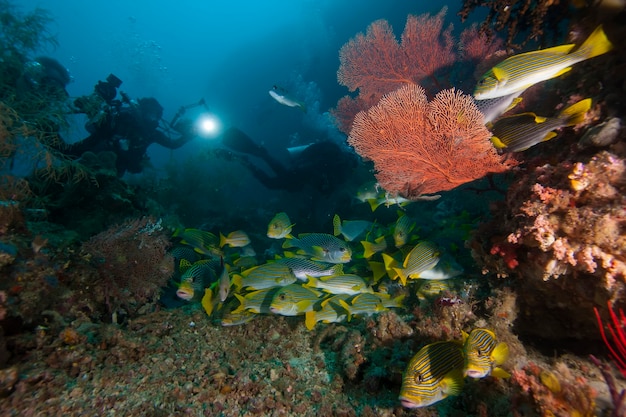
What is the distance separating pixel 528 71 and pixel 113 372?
180 inches

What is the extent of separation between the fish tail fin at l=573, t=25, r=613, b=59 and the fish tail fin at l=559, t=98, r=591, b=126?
14.7 inches

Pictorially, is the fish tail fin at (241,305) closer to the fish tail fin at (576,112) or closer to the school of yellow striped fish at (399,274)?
the school of yellow striped fish at (399,274)

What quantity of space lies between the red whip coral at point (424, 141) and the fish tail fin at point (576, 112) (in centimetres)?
70

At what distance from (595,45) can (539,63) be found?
389 millimetres

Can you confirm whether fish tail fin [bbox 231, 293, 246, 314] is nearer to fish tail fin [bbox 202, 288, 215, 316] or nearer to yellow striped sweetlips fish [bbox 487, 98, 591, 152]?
fish tail fin [bbox 202, 288, 215, 316]

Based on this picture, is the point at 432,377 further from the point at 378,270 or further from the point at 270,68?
the point at 270,68

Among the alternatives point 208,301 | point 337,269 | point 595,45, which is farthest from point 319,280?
point 595,45

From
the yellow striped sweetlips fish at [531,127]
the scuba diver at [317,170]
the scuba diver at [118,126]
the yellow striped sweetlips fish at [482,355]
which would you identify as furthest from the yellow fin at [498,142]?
the scuba diver at [118,126]

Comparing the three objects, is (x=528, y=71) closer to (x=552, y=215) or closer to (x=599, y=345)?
(x=552, y=215)

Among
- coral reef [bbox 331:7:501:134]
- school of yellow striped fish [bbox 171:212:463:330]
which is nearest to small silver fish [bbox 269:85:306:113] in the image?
coral reef [bbox 331:7:501:134]

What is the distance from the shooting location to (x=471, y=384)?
2.63 meters

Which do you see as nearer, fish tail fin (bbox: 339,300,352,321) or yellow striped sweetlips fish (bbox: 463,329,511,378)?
yellow striped sweetlips fish (bbox: 463,329,511,378)

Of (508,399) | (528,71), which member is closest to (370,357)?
(508,399)

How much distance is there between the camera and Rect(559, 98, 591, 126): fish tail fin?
2436 mm
